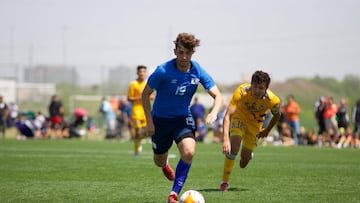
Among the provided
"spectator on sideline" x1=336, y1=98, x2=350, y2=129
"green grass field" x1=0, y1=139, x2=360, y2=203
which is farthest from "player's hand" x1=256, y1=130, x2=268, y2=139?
"spectator on sideline" x1=336, y1=98, x2=350, y2=129

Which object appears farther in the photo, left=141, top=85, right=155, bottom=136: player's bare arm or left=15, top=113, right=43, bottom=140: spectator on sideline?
left=15, top=113, right=43, bottom=140: spectator on sideline

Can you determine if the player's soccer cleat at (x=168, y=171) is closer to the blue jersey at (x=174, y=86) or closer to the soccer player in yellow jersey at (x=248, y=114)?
the soccer player in yellow jersey at (x=248, y=114)

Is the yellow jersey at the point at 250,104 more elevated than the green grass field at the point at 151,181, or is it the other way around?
the yellow jersey at the point at 250,104

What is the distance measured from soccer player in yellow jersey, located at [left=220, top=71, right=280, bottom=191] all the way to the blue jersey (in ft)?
3.22

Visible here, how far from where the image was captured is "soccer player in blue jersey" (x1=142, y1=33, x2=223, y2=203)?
10.4 meters

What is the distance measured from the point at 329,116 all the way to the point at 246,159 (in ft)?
66.4

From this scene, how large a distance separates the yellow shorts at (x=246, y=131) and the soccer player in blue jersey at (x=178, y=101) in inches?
72.4

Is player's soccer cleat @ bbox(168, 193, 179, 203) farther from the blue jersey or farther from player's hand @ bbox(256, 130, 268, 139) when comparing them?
player's hand @ bbox(256, 130, 268, 139)

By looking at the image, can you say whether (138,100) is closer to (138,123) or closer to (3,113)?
(138,123)

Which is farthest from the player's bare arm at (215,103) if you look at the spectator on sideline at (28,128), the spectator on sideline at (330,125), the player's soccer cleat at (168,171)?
the spectator on sideline at (28,128)

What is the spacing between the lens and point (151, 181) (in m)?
13.6

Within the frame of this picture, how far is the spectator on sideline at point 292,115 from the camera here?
32.7m

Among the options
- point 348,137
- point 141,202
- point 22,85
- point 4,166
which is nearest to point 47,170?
point 4,166

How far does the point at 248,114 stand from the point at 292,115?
20.7 metres
